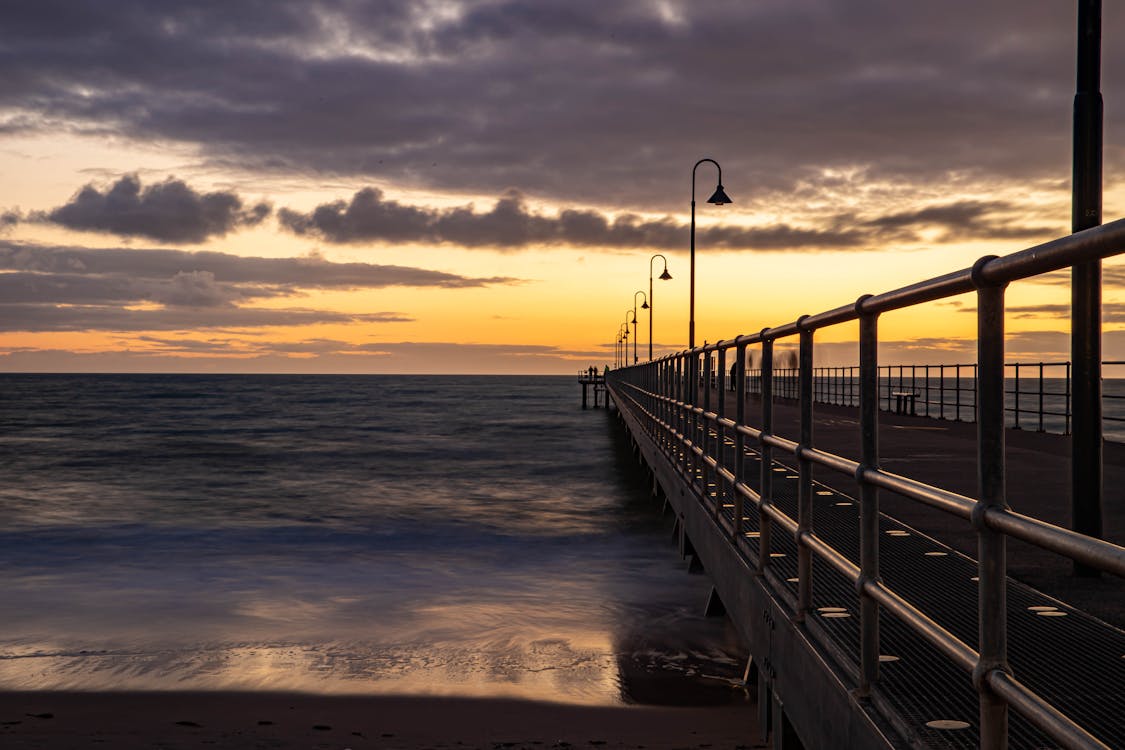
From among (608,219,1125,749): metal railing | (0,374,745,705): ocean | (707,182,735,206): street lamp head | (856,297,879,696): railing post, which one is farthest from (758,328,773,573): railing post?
(707,182,735,206): street lamp head

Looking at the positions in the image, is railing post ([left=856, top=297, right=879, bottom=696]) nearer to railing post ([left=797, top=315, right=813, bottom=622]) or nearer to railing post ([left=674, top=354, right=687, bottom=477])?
railing post ([left=797, top=315, right=813, bottom=622])

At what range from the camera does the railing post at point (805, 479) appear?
4.30 metres

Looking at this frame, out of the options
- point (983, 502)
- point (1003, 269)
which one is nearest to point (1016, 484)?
point (983, 502)

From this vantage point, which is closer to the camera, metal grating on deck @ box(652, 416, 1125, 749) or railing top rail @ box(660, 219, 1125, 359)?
railing top rail @ box(660, 219, 1125, 359)

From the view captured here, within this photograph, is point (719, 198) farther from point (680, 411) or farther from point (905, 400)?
point (680, 411)

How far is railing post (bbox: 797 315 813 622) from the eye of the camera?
4297 mm

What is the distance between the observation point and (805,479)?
458 centimetres

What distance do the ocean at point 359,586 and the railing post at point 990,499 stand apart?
7.43 m

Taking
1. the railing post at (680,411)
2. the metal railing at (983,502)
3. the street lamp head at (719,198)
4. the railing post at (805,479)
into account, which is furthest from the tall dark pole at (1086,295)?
the street lamp head at (719,198)

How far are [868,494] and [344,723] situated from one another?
22.4 feet

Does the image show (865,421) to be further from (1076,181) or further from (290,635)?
(290,635)

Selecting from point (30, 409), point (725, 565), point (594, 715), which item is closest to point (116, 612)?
point (594, 715)

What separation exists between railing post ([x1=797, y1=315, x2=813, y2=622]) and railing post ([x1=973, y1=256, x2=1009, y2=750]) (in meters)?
1.80

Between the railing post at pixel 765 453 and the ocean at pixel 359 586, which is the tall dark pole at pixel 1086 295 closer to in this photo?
the railing post at pixel 765 453
